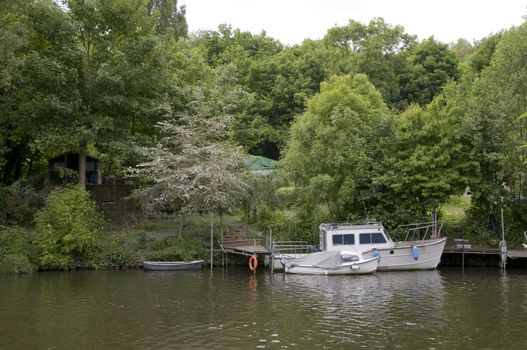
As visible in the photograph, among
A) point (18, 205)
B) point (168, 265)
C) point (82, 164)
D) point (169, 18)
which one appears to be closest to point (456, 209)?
point (168, 265)

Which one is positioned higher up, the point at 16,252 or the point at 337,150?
the point at 337,150

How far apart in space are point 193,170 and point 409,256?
1311cm

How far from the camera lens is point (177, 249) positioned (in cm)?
3297

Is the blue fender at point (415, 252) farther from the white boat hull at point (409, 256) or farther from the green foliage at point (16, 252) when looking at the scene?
the green foliage at point (16, 252)

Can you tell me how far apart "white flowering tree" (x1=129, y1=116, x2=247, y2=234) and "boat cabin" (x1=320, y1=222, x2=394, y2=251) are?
5.91 metres

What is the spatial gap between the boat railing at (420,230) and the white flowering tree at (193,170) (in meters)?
10.1

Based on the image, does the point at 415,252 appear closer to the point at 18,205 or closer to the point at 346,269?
the point at 346,269

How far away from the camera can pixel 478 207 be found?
3553cm

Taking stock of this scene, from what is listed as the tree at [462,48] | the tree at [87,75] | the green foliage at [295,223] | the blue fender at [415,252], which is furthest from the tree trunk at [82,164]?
the tree at [462,48]

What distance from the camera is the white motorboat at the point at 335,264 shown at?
99.7ft

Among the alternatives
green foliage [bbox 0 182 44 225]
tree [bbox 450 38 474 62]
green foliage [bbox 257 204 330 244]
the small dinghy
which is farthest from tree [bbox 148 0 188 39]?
tree [bbox 450 38 474 62]

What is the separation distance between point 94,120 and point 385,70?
Result: 34.0m

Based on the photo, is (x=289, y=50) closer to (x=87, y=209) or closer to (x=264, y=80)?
(x=264, y=80)

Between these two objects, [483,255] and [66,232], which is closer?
[66,232]
